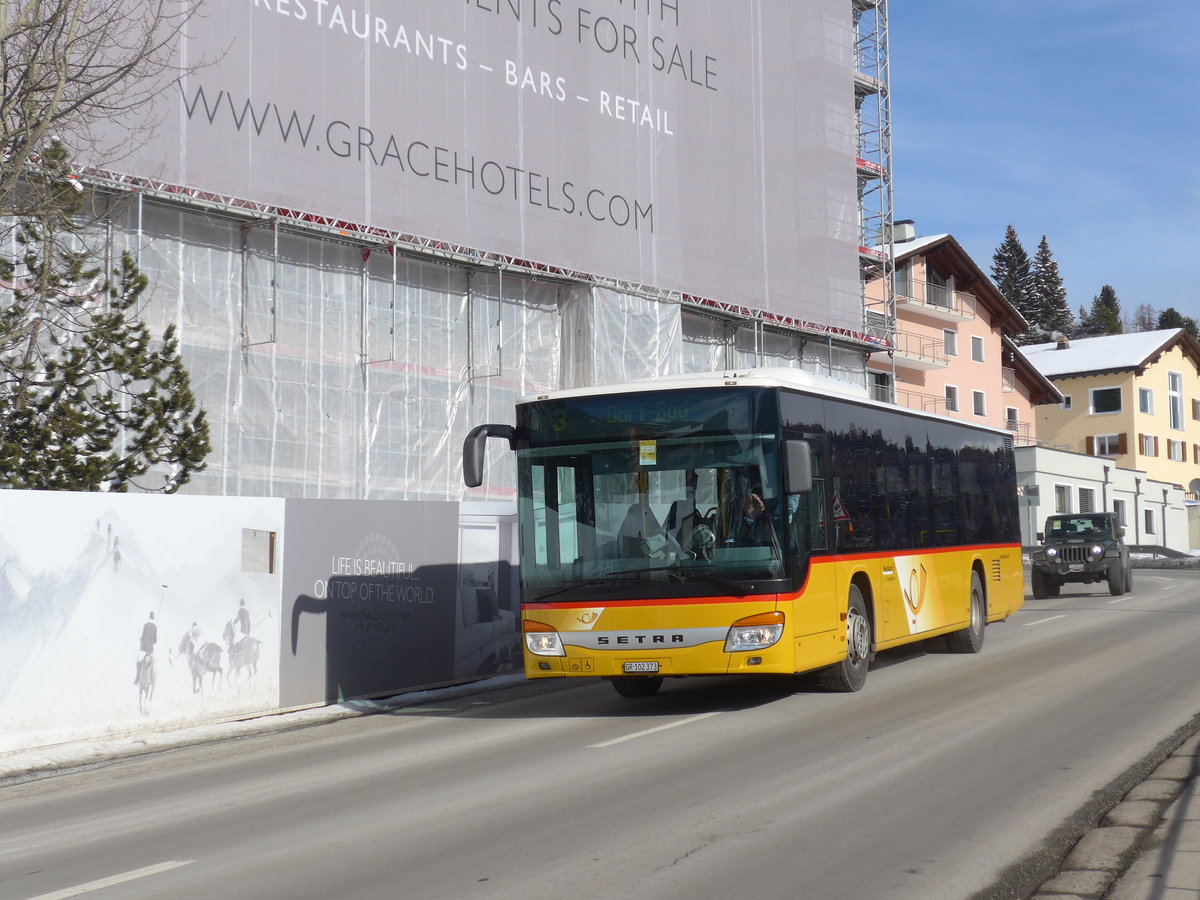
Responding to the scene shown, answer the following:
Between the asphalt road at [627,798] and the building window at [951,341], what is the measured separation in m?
47.7

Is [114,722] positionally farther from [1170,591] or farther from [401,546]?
[1170,591]

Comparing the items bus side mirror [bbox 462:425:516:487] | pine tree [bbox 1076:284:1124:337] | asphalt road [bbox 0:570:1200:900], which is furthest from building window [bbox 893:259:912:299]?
pine tree [bbox 1076:284:1124:337]

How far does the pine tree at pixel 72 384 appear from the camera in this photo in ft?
49.9

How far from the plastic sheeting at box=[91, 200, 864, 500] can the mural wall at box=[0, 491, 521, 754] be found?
8.16 meters

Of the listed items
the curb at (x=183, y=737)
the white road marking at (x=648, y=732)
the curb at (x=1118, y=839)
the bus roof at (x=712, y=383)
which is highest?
the bus roof at (x=712, y=383)

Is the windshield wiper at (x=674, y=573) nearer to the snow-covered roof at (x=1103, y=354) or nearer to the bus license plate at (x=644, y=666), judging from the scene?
the bus license plate at (x=644, y=666)

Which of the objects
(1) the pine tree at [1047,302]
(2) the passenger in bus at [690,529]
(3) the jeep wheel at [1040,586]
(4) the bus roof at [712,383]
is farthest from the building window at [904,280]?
(1) the pine tree at [1047,302]

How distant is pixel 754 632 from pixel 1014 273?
132 meters

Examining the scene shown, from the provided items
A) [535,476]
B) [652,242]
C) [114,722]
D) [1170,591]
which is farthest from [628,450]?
[1170,591]

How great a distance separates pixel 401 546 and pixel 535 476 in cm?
337

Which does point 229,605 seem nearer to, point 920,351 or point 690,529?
point 690,529

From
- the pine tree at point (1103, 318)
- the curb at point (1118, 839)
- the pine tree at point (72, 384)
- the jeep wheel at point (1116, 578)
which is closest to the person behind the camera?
the curb at point (1118, 839)

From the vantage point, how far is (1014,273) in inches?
5349

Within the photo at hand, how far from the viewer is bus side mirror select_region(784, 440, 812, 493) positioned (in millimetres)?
11719
